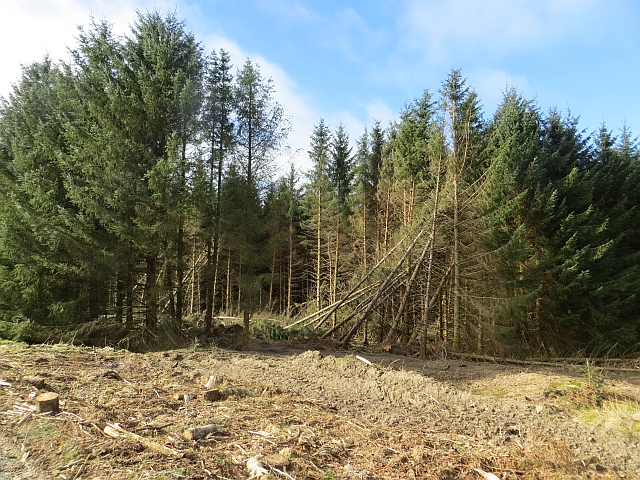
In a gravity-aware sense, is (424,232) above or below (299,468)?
above

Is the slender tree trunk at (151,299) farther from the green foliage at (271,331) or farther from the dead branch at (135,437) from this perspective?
the dead branch at (135,437)

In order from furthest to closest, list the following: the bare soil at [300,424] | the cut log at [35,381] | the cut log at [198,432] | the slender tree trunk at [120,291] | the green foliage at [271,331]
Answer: the green foliage at [271,331] < the slender tree trunk at [120,291] < the cut log at [35,381] < the cut log at [198,432] < the bare soil at [300,424]

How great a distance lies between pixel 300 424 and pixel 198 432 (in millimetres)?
1124

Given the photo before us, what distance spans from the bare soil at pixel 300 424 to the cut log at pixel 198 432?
6cm

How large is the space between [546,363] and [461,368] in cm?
347

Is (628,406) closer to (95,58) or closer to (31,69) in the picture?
(95,58)

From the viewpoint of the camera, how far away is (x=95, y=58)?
12.0m

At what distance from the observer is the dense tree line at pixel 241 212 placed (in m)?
11.1

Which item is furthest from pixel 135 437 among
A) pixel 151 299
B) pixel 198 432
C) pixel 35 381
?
pixel 151 299

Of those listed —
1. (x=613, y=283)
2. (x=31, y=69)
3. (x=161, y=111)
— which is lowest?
(x=613, y=283)

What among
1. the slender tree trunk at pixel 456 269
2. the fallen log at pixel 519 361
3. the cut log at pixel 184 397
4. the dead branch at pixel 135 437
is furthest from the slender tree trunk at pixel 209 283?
the dead branch at pixel 135 437

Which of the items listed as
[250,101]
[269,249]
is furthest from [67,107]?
[269,249]

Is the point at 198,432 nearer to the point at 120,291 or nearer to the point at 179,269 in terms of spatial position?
the point at 179,269

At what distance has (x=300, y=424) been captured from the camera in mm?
4184
